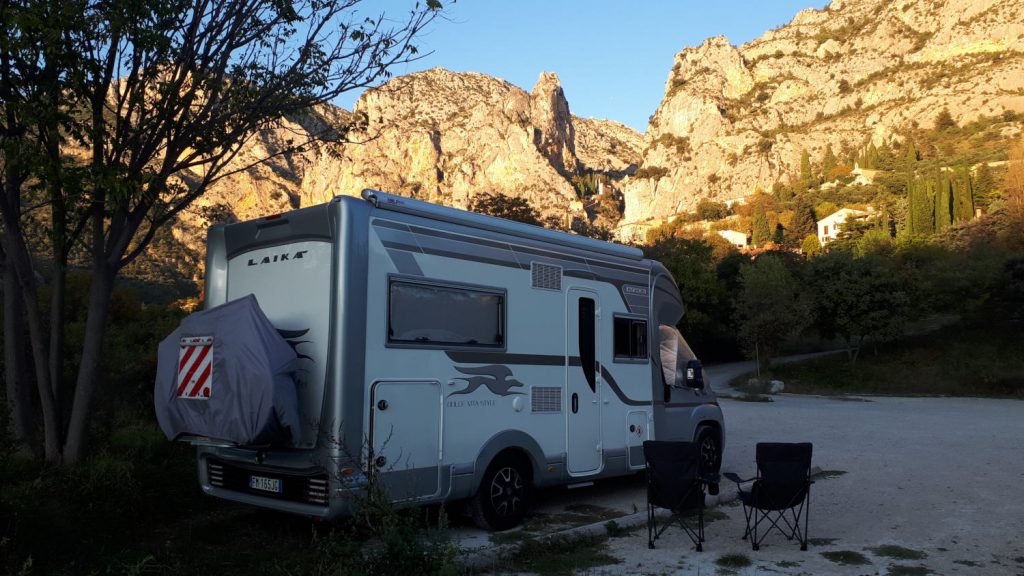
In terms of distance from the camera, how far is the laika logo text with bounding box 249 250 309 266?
20.6 ft

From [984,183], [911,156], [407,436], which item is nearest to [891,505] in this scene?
[407,436]

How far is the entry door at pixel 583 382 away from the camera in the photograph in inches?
308

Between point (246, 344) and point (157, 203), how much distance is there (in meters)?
4.30

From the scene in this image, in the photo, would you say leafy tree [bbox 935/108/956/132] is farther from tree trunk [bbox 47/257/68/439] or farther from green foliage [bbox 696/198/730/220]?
tree trunk [bbox 47/257/68/439]

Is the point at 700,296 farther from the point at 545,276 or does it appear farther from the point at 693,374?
the point at 545,276

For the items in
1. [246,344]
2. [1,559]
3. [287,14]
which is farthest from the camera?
[287,14]

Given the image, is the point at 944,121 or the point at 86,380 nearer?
the point at 86,380

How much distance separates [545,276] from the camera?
305 inches

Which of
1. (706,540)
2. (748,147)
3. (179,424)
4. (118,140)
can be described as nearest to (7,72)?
(118,140)

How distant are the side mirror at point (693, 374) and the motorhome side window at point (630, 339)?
0.91 meters

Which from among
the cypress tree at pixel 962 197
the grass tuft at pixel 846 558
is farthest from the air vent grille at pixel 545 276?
the cypress tree at pixel 962 197

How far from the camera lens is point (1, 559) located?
4.77 m

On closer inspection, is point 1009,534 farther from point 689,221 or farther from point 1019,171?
point 689,221

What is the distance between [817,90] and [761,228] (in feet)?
180
